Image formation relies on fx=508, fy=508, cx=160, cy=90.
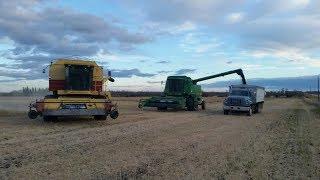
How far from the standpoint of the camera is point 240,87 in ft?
131

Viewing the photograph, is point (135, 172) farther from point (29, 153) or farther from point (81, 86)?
point (81, 86)

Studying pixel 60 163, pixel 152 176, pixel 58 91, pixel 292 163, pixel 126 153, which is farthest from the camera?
pixel 58 91

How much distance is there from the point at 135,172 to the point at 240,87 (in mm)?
30194

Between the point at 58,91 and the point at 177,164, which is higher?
the point at 58,91

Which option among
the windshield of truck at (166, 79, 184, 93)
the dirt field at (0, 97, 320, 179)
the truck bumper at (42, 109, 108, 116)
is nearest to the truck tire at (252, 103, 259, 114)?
the windshield of truck at (166, 79, 184, 93)


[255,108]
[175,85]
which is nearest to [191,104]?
Answer: [175,85]

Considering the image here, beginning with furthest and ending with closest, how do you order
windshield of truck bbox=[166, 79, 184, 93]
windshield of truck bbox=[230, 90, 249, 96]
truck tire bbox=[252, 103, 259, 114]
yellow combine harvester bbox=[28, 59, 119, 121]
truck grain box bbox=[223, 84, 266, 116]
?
windshield of truck bbox=[166, 79, 184, 93]
truck tire bbox=[252, 103, 259, 114]
windshield of truck bbox=[230, 90, 249, 96]
truck grain box bbox=[223, 84, 266, 116]
yellow combine harvester bbox=[28, 59, 119, 121]

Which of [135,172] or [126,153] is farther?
[126,153]

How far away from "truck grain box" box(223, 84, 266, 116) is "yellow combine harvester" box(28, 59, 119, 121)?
15268 millimetres

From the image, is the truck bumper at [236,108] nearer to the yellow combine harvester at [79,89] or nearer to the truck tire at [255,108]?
the truck tire at [255,108]

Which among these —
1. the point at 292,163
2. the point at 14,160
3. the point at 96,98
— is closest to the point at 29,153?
the point at 14,160

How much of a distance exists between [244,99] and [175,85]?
623cm

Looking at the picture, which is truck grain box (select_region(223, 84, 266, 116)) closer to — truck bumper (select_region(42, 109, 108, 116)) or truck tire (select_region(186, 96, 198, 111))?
truck tire (select_region(186, 96, 198, 111))

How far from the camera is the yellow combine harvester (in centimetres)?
2203
